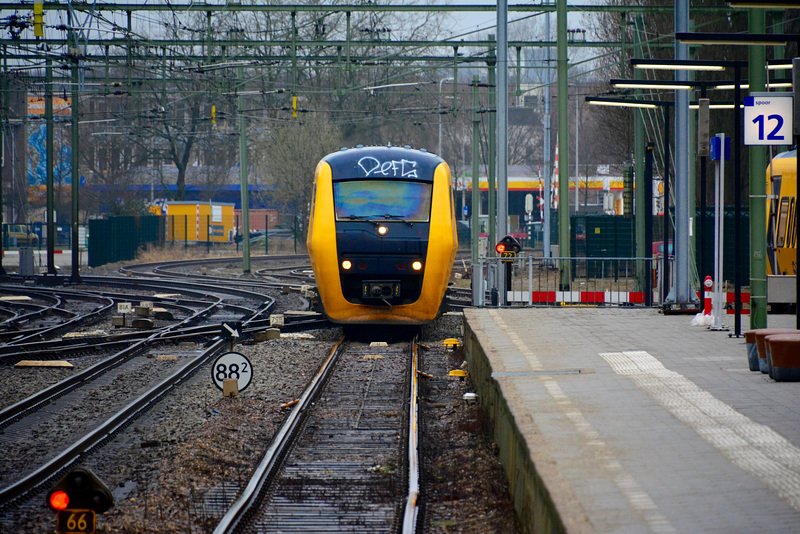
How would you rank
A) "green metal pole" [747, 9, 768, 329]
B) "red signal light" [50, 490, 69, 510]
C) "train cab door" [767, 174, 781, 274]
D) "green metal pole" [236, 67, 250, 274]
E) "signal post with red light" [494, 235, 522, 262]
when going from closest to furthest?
1. "red signal light" [50, 490, 69, 510]
2. "green metal pole" [747, 9, 768, 329]
3. "train cab door" [767, 174, 781, 274]
4. "signal post with red light" [494, 235, 522, 262]
5. "green metal pole" [236, 67, 250, 274]

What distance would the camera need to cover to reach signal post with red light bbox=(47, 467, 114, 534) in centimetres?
575

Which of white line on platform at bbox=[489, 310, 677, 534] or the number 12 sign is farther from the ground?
the number 12 sign

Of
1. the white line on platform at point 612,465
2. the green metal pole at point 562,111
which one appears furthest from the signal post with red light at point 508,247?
the white line on platform at point 612,465

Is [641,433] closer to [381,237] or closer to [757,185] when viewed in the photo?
[757,185]

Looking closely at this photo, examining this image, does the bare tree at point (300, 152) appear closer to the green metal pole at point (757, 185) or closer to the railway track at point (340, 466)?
the railway track at point (340, 466)

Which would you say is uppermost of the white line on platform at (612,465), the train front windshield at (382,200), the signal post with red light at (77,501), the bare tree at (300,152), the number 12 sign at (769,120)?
the bare tree at (300,152)

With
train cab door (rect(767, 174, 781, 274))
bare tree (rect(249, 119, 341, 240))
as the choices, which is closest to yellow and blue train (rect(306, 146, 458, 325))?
train cab door (rect(767, 174, 781, 274))

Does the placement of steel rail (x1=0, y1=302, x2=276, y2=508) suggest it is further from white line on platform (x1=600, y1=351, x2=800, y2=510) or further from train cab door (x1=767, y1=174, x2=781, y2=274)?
train cab door (x1=767, y1=174, x2=781, y2=274)

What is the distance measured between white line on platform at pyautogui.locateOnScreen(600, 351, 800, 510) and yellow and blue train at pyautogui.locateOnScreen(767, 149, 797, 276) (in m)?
9.45

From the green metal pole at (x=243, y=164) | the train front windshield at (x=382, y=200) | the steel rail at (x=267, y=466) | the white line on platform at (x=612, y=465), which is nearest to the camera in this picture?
the white line on platform at (x=612, y=465)

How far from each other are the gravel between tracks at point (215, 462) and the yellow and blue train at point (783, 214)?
8.67 meters

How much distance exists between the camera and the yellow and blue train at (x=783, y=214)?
60.1 ft

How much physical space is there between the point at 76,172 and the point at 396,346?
19045 mm

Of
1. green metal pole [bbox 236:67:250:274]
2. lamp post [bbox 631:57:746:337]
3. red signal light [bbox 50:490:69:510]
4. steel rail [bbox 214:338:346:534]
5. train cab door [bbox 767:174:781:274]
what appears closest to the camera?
red signal light [bbox 50:490:69:510]
